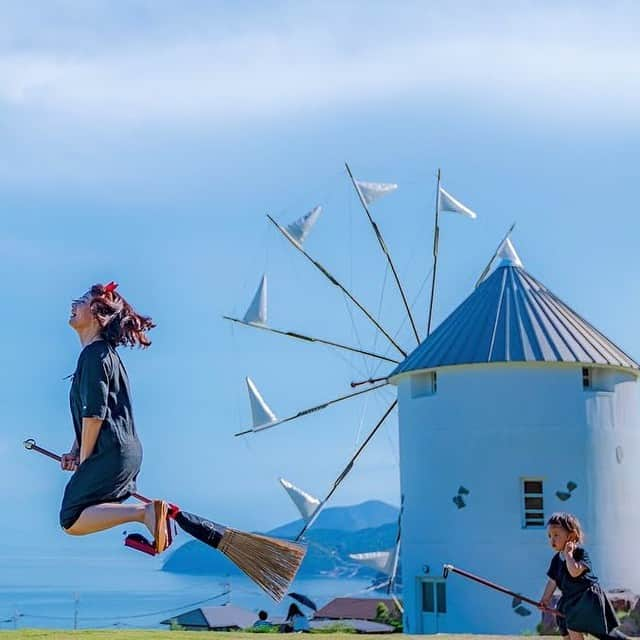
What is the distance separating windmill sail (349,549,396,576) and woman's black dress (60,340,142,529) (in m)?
23.3

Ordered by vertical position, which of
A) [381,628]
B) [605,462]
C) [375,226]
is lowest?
[381,628]

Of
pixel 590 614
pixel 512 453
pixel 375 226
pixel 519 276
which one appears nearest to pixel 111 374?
pixel 590 614

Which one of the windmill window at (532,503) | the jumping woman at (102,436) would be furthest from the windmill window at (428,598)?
the jumping woman at (102,436)

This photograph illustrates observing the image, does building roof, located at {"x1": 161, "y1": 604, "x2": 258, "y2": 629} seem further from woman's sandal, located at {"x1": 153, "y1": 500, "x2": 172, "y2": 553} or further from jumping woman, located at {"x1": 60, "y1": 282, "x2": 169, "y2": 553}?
woman's sandal, located at {"x1": 153, "y1": 500, "x2": 172, "y2": 553}

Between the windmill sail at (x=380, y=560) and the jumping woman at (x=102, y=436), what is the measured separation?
912 inches

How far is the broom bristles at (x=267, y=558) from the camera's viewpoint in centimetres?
729

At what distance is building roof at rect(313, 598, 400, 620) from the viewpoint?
4859cm

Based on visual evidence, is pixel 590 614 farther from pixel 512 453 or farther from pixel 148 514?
pixel 512 453

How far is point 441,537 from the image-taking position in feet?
81.8

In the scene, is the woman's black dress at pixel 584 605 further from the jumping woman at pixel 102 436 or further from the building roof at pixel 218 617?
the building roof at pixel 218 617

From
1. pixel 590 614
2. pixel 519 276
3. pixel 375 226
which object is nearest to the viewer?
pixel 590 614

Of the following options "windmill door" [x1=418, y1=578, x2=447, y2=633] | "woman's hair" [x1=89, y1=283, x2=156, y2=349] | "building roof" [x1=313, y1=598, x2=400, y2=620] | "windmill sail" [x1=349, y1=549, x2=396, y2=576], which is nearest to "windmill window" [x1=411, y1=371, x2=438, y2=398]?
"windmill door" [x1=418, y1=578, x2=447, y2=633]

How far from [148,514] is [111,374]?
2.85 feet

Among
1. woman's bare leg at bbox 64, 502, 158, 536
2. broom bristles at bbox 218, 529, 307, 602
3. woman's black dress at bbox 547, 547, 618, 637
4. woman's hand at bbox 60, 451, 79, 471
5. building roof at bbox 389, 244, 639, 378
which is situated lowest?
woman's black dress at bbox 547, 547, 618, 637
